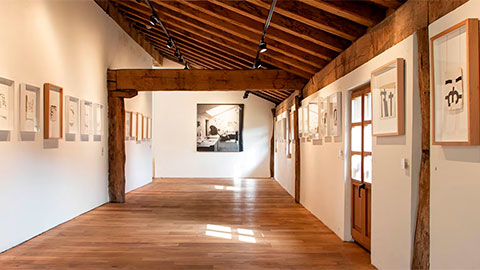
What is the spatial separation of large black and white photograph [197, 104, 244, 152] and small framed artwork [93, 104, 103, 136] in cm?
635

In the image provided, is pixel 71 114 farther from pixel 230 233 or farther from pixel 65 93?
pixel 230 233

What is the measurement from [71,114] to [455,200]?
17.7ft

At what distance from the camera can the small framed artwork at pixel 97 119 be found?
687 centimetres

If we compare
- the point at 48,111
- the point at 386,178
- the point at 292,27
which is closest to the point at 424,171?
the point at 386,178

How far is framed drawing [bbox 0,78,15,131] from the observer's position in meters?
4.05

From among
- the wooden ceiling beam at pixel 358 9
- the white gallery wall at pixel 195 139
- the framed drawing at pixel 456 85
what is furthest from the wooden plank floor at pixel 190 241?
the white gallery wall at pixel 195 139

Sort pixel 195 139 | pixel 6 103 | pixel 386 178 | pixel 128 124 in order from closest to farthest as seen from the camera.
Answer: pixel 386 178 → pixel 6 103 → pixel 128 124 → pixel 195 139

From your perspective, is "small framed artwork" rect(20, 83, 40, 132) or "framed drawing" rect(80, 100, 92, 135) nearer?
"small framed artwork" rect(20, 83, 40, 132)

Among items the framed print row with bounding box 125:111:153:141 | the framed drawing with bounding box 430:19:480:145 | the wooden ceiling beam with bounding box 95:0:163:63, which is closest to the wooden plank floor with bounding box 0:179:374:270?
the framed drawing with bounding box 430:19:480:145

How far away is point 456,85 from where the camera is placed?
2.38 metres

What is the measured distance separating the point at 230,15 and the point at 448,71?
3.67m

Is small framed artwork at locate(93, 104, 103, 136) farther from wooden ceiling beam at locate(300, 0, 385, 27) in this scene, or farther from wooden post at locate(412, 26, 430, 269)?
Result: wooden post at locate(412, 26, 430, 269)

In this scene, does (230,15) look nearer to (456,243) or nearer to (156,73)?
(156,73)

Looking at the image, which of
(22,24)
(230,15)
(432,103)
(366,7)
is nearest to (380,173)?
(432,103)
